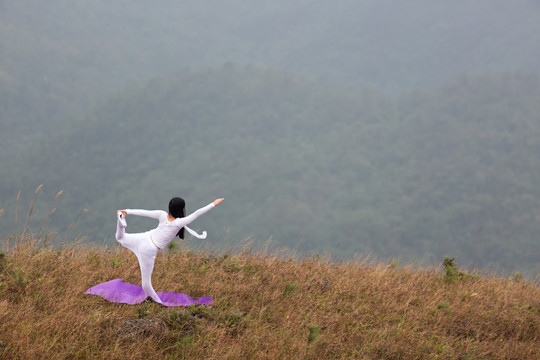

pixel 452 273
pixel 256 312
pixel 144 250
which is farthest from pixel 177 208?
pixel 452 273

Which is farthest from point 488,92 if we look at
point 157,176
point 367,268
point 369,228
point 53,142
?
point 367,268

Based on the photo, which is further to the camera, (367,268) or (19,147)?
(19,147)

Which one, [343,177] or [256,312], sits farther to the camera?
[343,177]

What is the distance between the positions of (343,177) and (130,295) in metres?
178

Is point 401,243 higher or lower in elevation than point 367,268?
lower

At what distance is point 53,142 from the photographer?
173125mm

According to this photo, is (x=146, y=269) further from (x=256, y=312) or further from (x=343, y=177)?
(x=343, y=177)

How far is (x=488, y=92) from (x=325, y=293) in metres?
202

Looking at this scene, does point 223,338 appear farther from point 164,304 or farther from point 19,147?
point 19,147

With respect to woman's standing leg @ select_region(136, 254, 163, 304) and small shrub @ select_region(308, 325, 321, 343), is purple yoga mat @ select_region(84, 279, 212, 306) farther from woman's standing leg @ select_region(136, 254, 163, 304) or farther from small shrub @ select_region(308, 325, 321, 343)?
small shrub @ select_region(308, 325, 321, 343)

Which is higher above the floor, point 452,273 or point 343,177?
point 452,273

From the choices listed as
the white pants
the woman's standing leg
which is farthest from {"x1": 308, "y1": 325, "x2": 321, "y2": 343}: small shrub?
the woman's standing leg

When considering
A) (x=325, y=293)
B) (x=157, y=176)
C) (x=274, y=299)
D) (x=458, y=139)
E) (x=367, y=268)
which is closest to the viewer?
(x=274, y=299)

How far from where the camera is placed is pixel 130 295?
571 centimetres
